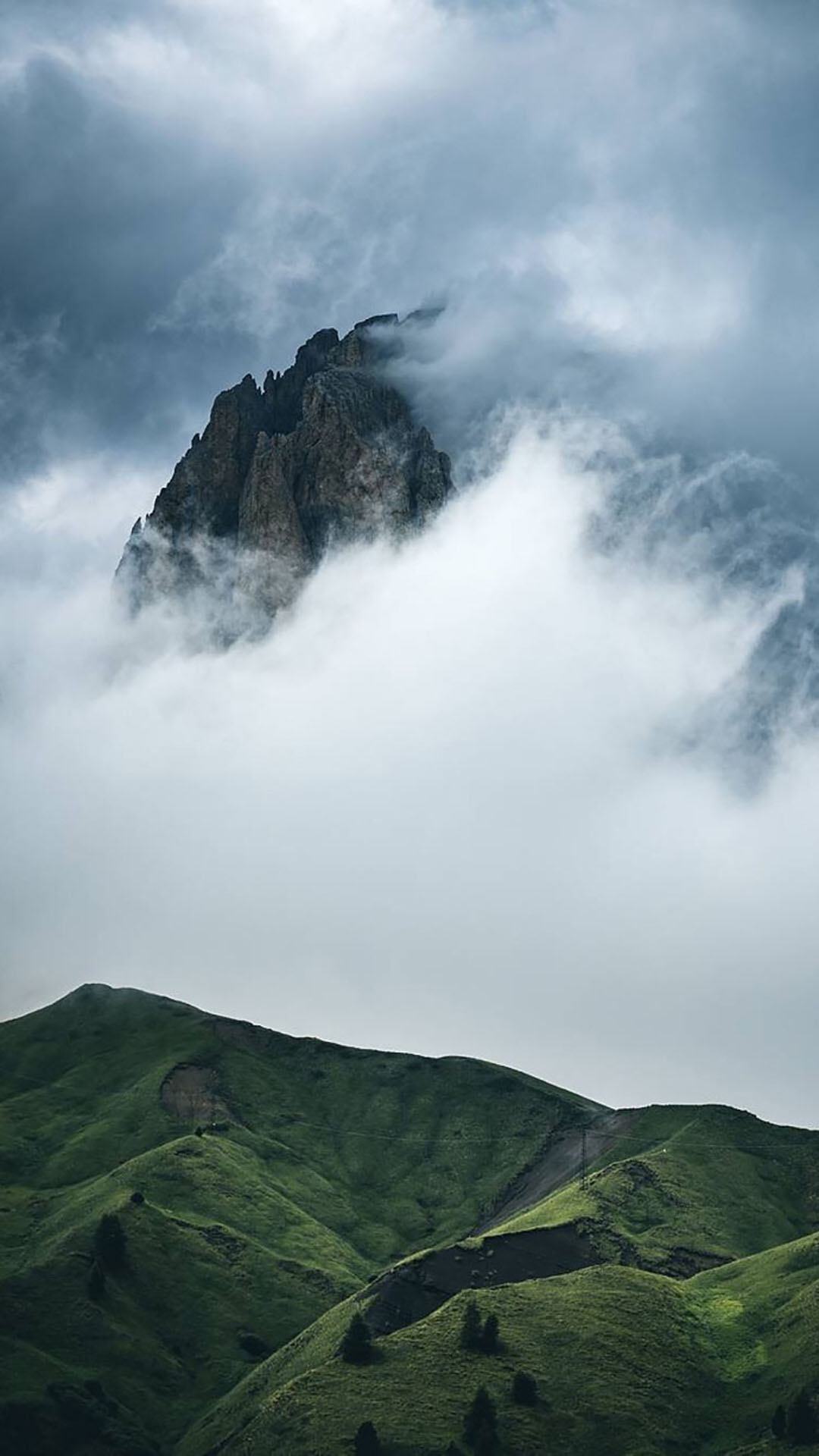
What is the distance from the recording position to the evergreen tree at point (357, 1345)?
176m

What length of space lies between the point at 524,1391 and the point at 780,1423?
27.8m

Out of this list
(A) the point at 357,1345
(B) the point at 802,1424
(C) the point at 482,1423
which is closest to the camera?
(B) the point at 802,1424

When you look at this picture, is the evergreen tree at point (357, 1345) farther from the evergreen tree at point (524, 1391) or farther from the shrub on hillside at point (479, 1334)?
the evergreen tree at point (524, 1391)

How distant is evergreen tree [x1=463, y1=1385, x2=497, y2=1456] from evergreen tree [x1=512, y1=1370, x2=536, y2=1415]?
3363 millimetres

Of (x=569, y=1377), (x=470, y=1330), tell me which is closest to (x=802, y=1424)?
(x=569, y=1377)

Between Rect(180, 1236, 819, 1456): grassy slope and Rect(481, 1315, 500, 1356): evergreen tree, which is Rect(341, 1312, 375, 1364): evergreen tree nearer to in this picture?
Rect(180, 1236, 819, 1456): grassy slope

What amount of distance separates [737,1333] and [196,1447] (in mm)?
68594

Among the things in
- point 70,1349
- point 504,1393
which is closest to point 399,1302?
point 504,1393

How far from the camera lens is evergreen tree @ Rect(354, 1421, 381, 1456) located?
507 ft

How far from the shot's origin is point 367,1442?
15562 cm

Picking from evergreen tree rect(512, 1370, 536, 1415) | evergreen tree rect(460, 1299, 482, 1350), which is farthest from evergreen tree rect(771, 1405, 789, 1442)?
evergreen tree rect(460, 1299, 482, 1350)

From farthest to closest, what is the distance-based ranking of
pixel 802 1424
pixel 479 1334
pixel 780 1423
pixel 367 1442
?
pixel 479 1334, pixel 780 1423, pixel 802 1424, pixel 367 1442

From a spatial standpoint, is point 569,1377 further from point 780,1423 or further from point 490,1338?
point 780,1423

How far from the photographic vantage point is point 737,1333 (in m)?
187
